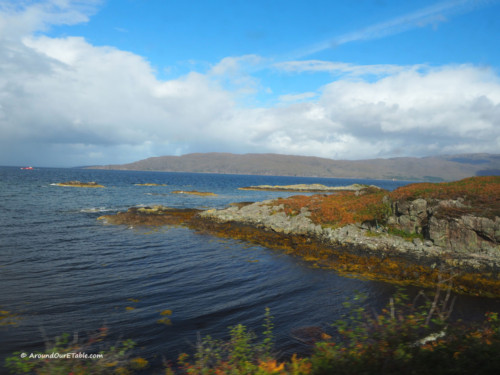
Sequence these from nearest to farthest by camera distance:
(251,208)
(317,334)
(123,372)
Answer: (123,372)
(317,334)
(251,208)

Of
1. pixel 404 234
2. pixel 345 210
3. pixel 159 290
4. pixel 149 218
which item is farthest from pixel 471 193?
pixel 149 218

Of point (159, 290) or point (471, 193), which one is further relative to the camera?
point (471, 193)

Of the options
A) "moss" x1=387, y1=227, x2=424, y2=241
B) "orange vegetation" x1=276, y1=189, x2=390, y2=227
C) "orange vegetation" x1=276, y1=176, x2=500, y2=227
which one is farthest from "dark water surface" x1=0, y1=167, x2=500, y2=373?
"orange vegetation" x1=276, y1=176, x2=500, y2=227

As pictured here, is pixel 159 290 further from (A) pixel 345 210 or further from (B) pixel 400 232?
(A) pixel 345 210

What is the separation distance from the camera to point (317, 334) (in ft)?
35.9

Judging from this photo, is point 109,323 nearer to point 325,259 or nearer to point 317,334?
point 317,334

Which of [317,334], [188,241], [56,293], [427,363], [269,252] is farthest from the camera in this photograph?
[188,241]

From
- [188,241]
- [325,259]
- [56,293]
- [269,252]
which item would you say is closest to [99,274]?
[56,293]

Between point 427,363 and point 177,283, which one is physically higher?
point 427,363

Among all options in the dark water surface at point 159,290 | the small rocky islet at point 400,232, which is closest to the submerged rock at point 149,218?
the small rocky islet at point 400,232

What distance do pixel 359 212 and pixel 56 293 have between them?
2632 centimetres

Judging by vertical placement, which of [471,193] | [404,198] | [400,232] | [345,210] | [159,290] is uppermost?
[471,193]

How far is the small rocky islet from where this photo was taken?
727 inches

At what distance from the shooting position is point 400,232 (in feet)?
80.3
